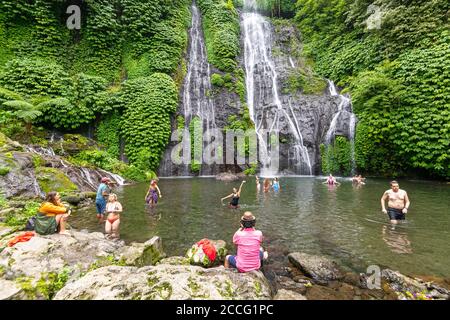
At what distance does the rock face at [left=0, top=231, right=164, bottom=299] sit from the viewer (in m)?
3.65

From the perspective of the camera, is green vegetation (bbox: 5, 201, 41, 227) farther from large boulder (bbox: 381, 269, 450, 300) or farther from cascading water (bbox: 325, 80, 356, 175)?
cascading water (bbox: 325, 80, 356, 175)

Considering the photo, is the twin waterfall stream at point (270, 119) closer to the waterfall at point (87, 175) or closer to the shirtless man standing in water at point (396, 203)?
the waterfall at point (87, 175)

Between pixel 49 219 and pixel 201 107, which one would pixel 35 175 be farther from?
pixel 201 107

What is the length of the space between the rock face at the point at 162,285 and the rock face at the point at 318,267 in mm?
1499

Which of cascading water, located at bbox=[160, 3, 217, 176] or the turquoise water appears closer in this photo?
the turquoise water

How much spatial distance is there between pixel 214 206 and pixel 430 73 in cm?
1846

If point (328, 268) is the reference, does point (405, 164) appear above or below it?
above

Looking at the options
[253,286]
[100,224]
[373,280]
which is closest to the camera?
[253,286]

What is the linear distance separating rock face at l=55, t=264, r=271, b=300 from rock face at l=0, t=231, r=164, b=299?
655 millimetres

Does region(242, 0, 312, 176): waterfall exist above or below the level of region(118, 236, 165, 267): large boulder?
above

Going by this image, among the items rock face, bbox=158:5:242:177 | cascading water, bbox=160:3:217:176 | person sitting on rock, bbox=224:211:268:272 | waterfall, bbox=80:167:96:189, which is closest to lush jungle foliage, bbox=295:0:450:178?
rock face, bbox=158:5:242:177

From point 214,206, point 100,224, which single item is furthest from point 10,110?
point 214,206

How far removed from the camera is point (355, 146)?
21109 mm
